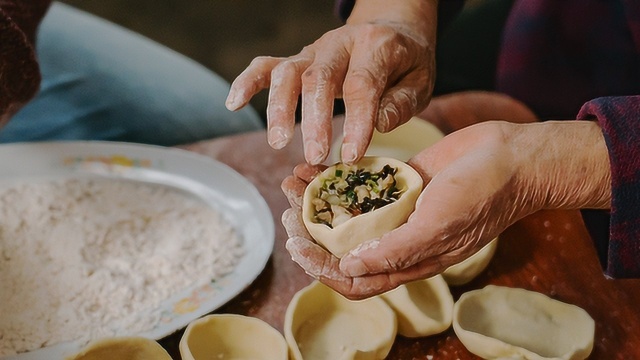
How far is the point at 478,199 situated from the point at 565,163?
0.42 feet

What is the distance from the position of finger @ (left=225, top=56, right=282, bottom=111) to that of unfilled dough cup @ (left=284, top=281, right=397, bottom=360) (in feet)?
0.85

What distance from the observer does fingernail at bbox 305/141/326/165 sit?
2.91ft

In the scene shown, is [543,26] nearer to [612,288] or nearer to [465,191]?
[612,288]

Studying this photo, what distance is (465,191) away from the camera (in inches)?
32.5

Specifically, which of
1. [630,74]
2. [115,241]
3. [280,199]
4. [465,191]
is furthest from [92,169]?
[630,74]

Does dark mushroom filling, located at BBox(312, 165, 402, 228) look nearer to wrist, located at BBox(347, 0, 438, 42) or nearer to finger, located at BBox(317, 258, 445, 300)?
finger, located at BBox(317, 258, 445, 300)

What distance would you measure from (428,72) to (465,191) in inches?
13.1

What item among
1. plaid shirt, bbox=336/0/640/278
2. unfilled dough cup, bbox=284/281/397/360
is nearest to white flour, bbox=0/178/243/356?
unfilled dough cup, bbox=284/281/397/360

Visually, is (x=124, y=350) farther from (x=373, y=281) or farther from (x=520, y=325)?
(x=520, y=325)

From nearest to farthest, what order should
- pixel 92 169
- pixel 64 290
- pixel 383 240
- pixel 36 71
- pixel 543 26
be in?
pixel 383 240
pixel 64 290
pixel 36 71
pixel 92 169
pixel 543 26

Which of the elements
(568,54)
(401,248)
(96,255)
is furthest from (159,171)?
(568,54)

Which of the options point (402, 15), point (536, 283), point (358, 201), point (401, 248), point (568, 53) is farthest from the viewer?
point (568, 53)

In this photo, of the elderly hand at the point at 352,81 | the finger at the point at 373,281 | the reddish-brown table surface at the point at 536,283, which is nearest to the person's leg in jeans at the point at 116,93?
the reddish-brown table surface at the point at 536,283

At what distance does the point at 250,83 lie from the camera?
3.13 feet
